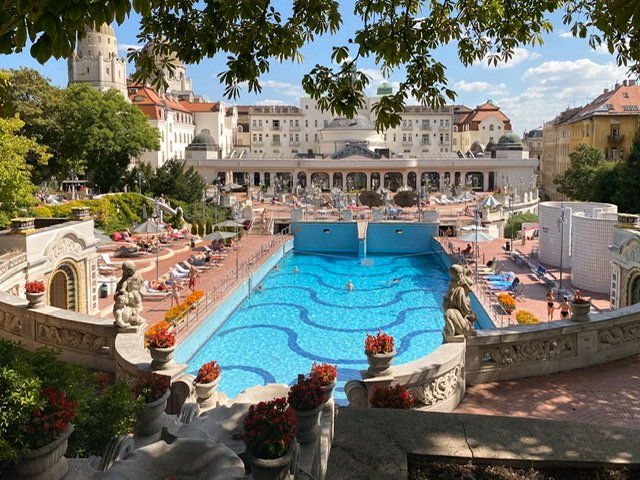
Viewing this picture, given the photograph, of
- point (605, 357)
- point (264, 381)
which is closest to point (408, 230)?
point (264, 381)

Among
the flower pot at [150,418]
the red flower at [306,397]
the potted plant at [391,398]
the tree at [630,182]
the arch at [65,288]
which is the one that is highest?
the tree at [630,182]

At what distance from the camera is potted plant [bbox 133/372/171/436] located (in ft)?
19.0

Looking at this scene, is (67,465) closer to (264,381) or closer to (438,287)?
(264,381)

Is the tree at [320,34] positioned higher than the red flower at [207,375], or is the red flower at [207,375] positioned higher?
the tree at [320,34]

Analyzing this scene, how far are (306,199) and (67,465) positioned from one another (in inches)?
2012

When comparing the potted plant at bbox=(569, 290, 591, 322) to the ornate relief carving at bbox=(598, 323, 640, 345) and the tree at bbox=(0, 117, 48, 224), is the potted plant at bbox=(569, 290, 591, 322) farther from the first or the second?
the tree at bbox=(0, 117, 48, 224)

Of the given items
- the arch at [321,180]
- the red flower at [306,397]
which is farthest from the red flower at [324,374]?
the arch at [321,180]

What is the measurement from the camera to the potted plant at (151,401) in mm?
5781

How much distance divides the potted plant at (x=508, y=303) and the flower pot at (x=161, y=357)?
50.6 ft

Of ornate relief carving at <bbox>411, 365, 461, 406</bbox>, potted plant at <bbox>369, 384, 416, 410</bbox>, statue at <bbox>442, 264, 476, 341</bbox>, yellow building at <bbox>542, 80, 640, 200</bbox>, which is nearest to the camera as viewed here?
potted plant at <bbox>369, 384, 416, 410</bbox>

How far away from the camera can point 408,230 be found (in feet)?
135

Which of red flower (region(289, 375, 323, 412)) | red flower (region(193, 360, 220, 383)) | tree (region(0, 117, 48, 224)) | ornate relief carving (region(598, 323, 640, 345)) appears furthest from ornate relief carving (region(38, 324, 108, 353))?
tree (region(0, 117, 48, 224))

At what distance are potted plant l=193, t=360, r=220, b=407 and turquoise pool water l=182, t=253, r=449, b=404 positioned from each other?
8.09 meters

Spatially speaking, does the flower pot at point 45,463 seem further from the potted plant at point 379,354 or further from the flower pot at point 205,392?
the potted plant at point 379,354
